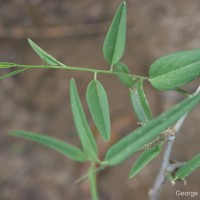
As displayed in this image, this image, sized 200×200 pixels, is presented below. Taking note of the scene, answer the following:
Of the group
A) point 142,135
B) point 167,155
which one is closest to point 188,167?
point 167,155

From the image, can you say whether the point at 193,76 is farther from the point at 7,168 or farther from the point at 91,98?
the point at 7,168

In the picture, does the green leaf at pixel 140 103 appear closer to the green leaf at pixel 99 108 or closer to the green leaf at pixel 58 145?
the green leaf at pixel 99 108

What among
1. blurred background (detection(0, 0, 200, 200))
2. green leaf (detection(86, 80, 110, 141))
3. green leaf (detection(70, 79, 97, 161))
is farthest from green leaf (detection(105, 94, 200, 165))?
blurred background (detection(0, 0, 200, 200))

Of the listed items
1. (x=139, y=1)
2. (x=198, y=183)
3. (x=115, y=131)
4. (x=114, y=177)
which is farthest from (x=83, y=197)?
(x=139, y=1)

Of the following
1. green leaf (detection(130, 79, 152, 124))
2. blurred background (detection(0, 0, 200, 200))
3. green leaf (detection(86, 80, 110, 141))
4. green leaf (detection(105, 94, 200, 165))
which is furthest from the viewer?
blurred background (detection(0, 0, 200, 200))

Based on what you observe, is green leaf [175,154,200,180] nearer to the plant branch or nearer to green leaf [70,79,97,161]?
the plant branch
